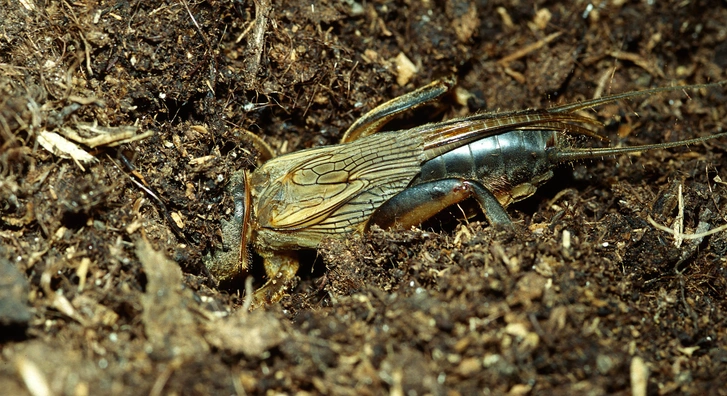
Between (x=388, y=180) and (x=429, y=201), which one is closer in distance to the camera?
(x=429, y=201)

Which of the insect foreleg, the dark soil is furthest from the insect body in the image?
the dark soil

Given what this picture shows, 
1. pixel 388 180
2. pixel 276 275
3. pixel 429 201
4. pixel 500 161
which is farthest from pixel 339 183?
pixel 500 161

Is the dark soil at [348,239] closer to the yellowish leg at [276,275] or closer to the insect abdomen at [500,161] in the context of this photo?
the yellowish leg at [276,275]

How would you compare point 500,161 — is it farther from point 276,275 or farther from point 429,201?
point 276,275

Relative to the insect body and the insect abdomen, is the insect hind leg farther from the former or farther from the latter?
the insect abdomen

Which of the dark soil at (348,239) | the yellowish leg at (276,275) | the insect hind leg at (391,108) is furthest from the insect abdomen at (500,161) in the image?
the yellowish leg at (276,275)

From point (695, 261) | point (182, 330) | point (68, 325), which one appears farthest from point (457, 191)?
point (68, 325)

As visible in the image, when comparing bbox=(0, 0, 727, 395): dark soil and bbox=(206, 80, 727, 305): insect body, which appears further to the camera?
bbox=(206, 80, 727, 305): insect body
